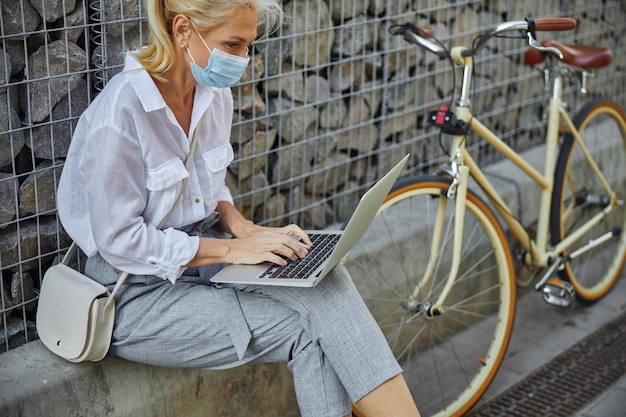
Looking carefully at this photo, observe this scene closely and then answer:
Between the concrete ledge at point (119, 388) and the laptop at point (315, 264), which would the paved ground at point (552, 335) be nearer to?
the concrete ledge at point (119, 388)

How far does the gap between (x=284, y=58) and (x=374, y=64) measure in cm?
52

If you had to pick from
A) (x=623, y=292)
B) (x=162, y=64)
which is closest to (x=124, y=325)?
(x=162, y=64)

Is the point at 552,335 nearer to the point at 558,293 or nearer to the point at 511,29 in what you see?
the point at 558,293

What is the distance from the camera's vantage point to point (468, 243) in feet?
12.4

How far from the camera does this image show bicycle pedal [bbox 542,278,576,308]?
381 cm

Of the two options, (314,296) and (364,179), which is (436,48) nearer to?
(364,179)

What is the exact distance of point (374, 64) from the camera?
3.75 m

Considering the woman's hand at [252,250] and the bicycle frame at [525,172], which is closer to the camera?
the woman's hand at [252,250]

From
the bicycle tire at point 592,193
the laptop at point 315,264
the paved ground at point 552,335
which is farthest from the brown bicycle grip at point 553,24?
the paved ground at point 552,335

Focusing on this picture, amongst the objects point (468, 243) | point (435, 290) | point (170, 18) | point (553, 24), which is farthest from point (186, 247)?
point (468, 243)

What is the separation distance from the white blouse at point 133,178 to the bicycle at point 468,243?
827 millimetres

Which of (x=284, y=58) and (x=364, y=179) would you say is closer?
(x=284, y=58)

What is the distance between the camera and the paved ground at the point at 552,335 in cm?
355

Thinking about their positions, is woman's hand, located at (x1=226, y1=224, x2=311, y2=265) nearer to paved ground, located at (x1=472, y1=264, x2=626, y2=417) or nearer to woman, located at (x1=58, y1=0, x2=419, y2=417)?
woman, located at (x1=58, y1=0, x2=419, y2=417)
